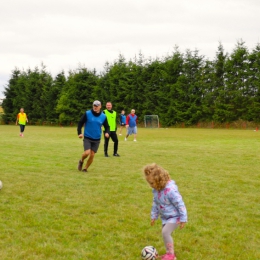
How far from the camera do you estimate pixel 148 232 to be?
5035 mm

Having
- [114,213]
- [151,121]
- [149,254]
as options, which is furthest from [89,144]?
[151,121]

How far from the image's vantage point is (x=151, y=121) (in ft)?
146

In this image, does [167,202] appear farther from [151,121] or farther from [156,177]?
[151,121]

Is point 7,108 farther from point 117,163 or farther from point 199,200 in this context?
point 199,200

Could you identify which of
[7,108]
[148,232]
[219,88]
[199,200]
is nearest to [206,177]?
[199,200]

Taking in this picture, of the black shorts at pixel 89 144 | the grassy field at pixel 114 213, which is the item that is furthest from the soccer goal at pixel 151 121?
the black shorts at pixel 89 144

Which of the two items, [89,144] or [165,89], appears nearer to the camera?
[89,144]

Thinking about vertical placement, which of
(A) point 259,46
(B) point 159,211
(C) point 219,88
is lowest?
(B) point 159,211

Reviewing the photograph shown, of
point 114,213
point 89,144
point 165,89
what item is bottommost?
point 114,213

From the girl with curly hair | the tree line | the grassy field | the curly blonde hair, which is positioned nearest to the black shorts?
the grassy field

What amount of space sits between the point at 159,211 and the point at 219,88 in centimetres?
3756

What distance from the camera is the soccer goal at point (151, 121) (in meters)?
44.3

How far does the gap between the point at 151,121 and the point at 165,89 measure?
14.4 feet

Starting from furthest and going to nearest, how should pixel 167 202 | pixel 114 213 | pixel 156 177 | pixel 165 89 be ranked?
1. pixel 165 89
2. pixel 114 213
3. pixel 167 202
4. pixel 156 177
